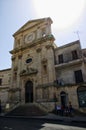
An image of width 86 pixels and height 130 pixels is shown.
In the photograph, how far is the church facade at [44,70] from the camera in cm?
1678

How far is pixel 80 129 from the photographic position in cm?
743

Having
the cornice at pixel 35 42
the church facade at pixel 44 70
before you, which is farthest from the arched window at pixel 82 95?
the cornice at pixel 35 42

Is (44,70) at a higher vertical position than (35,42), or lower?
lower

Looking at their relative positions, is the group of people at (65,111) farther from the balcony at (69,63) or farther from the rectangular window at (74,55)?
the rectangular window at (74,55)

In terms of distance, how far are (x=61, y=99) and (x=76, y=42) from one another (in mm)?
9860

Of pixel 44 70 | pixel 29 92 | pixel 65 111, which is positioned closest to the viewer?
pixel 65 111

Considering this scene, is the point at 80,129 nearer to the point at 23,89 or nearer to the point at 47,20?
the point at 23,89

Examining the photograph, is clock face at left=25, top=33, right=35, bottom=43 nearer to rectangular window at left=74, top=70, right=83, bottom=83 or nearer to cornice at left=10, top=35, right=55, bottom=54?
cornice at left=10, top=35, right=55, bottom=54

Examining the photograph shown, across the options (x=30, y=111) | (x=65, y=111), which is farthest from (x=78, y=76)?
(x=30, y=111)

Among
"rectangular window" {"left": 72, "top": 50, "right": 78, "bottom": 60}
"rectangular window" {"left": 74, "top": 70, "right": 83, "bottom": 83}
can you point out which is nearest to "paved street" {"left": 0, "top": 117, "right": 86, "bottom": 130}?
"rectangular window" {"left": 74, "top": 70, "right": 83, "bottom": 83}

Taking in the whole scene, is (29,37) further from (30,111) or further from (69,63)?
(30,111)

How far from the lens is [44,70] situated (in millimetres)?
20625

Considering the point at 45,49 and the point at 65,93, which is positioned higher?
the point at 45,49

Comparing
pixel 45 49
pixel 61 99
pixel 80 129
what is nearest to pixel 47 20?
pixel 45 49
